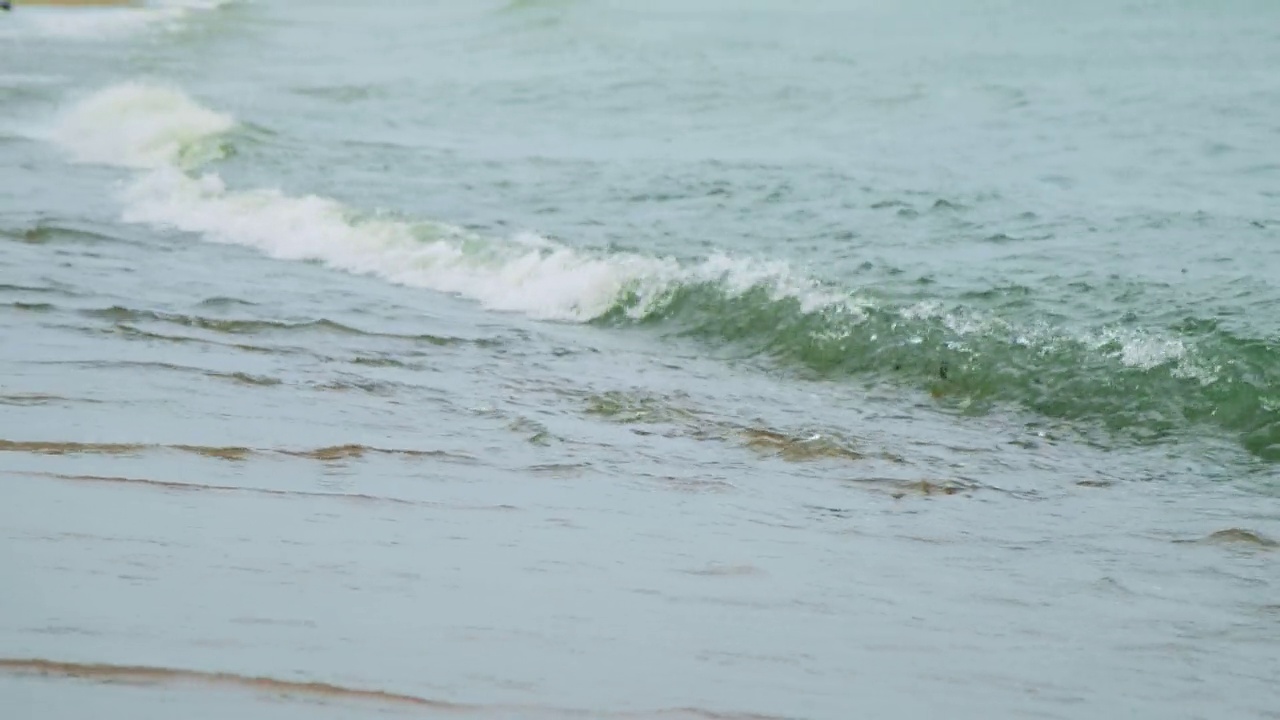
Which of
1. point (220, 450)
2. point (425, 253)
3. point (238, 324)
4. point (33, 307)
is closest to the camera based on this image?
point (220, 450)

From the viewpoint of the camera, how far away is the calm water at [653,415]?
4344mm

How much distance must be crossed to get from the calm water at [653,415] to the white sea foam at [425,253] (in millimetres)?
50

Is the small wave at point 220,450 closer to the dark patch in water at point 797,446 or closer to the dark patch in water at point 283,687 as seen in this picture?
the dark patch in water at point 797,446

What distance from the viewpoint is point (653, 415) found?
299 inches

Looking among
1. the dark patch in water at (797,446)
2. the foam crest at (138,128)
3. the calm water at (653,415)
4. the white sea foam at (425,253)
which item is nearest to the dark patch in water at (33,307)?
the calm water at (653,415)

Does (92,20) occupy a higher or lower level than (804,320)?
higher

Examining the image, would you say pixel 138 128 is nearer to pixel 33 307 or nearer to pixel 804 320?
pixel 33 307

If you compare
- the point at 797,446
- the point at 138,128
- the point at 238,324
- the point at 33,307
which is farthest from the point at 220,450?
the point at 138,128

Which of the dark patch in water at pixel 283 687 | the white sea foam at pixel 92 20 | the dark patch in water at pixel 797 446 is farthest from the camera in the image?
the white sea foam at pixel 92 20

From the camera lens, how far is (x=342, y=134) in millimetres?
19609

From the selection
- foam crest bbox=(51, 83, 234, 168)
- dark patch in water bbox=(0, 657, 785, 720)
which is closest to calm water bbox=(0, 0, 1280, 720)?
dark patch in water bbox=(0, 657, 785, 720)

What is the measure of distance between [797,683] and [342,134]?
16153mm

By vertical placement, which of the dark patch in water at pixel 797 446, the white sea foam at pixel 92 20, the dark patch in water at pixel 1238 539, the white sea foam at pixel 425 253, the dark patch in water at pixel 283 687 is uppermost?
the white sea foam at pixel 92 20

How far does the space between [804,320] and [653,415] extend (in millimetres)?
2389
